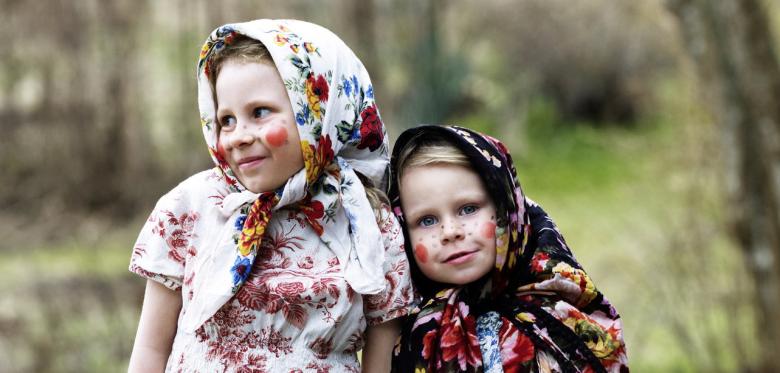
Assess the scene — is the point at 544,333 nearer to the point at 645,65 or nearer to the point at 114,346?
the point at 114,346

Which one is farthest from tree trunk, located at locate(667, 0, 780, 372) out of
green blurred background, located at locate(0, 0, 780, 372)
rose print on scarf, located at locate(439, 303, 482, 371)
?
rose print on scarf, located at locate(439, 303, 482, 371)

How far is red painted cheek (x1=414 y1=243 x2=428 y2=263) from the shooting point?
7.59 feet

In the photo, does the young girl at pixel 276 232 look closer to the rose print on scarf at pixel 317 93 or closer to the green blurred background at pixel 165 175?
the rose print on scarf at pixel 317 93

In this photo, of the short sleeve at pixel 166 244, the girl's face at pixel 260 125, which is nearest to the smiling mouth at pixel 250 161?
the girl's face at pixel 260 125

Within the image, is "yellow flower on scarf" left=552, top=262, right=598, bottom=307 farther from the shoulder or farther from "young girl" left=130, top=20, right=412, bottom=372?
the shoulder

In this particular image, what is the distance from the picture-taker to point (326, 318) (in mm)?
2234

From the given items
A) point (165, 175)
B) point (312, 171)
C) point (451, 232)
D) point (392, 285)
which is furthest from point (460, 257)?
point (165, 175)

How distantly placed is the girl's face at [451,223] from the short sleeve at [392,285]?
4 centimetres

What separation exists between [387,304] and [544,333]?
395mm

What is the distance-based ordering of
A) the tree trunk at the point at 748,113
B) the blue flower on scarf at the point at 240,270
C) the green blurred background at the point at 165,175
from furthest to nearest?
the green blurred background at the point at 165,175
the tree trunk at the point at 748,113
the blue flower on scarf at the point at 240,270

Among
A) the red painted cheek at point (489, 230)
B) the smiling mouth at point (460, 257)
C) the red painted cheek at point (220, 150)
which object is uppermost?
the red painted cheek at point (220, 150)

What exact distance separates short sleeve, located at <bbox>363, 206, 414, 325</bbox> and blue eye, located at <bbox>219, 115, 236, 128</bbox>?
444mm

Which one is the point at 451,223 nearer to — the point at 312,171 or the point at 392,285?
the point at 392,285

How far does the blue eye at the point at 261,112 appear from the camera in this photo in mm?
2260
